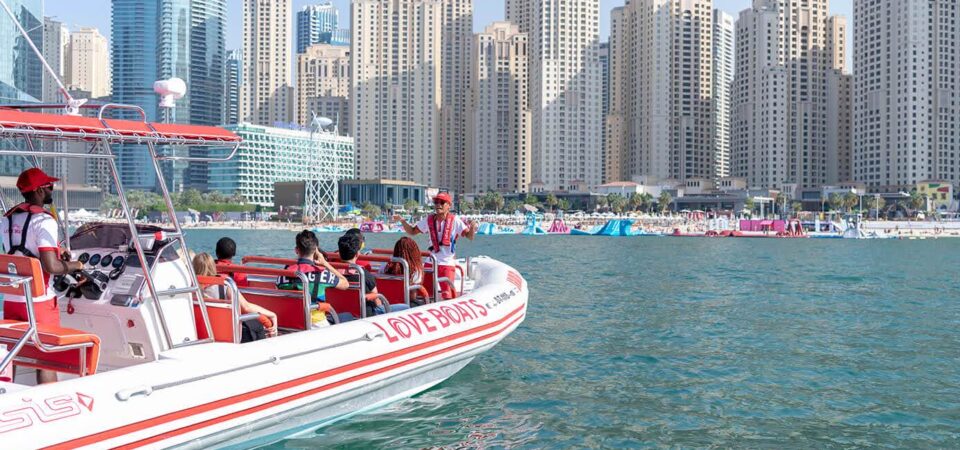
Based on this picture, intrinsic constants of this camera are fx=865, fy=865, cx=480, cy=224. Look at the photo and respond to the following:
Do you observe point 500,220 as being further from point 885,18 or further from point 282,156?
point 885,18

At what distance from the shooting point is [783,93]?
140375 mm

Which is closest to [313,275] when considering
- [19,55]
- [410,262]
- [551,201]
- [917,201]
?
[410,262]

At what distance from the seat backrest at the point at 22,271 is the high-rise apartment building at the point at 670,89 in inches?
6020

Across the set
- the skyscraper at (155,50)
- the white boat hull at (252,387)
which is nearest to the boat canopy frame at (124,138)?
the white boat hull at (252,387)

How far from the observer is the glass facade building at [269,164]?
156500 mm

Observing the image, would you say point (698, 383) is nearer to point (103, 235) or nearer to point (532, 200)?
point (103, 235)

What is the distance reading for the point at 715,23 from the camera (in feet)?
577

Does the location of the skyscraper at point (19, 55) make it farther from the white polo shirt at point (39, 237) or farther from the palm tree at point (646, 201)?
the palm tree at point (646, 201)

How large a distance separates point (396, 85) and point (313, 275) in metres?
154

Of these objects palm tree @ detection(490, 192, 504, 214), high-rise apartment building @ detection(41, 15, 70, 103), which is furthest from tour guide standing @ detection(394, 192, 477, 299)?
palm tree @ detection(490, 192, 504, 214)

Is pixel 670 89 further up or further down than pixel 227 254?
further up

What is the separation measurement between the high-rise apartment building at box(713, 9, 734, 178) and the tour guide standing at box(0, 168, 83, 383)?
166 meters

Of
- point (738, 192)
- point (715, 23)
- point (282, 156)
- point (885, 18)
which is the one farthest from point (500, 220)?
point (715, 23)

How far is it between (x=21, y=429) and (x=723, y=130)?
173380 mm
